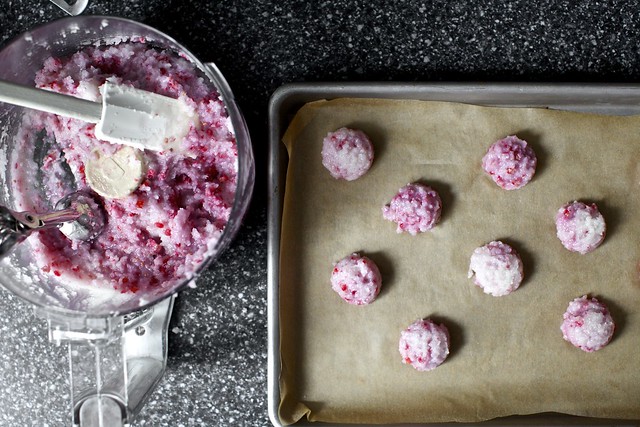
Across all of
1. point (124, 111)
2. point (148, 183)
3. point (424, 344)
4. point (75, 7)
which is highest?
point (75, 7)

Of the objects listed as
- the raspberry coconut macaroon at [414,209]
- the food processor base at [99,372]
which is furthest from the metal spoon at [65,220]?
the raspberry coconut macaroon at [414,209]

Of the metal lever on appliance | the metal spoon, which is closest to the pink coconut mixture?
the metal spoon

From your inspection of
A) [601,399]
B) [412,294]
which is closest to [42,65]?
[412,294]

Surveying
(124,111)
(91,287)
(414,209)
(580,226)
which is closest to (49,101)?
(124,111)

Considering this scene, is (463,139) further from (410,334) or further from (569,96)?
(410,334)

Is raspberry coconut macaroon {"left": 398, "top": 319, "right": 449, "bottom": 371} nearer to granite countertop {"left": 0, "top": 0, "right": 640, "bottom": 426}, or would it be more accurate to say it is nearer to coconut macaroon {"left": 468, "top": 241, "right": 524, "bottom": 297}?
coconut macaroon {"left": 468, "top": 241, "right": 524, "bottom": 297}

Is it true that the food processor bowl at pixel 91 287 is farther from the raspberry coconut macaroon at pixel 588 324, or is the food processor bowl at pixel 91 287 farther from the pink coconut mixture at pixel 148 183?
the raspberry coconut macaroon at pixel 588 324

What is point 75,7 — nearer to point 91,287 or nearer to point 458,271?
point 91,287
